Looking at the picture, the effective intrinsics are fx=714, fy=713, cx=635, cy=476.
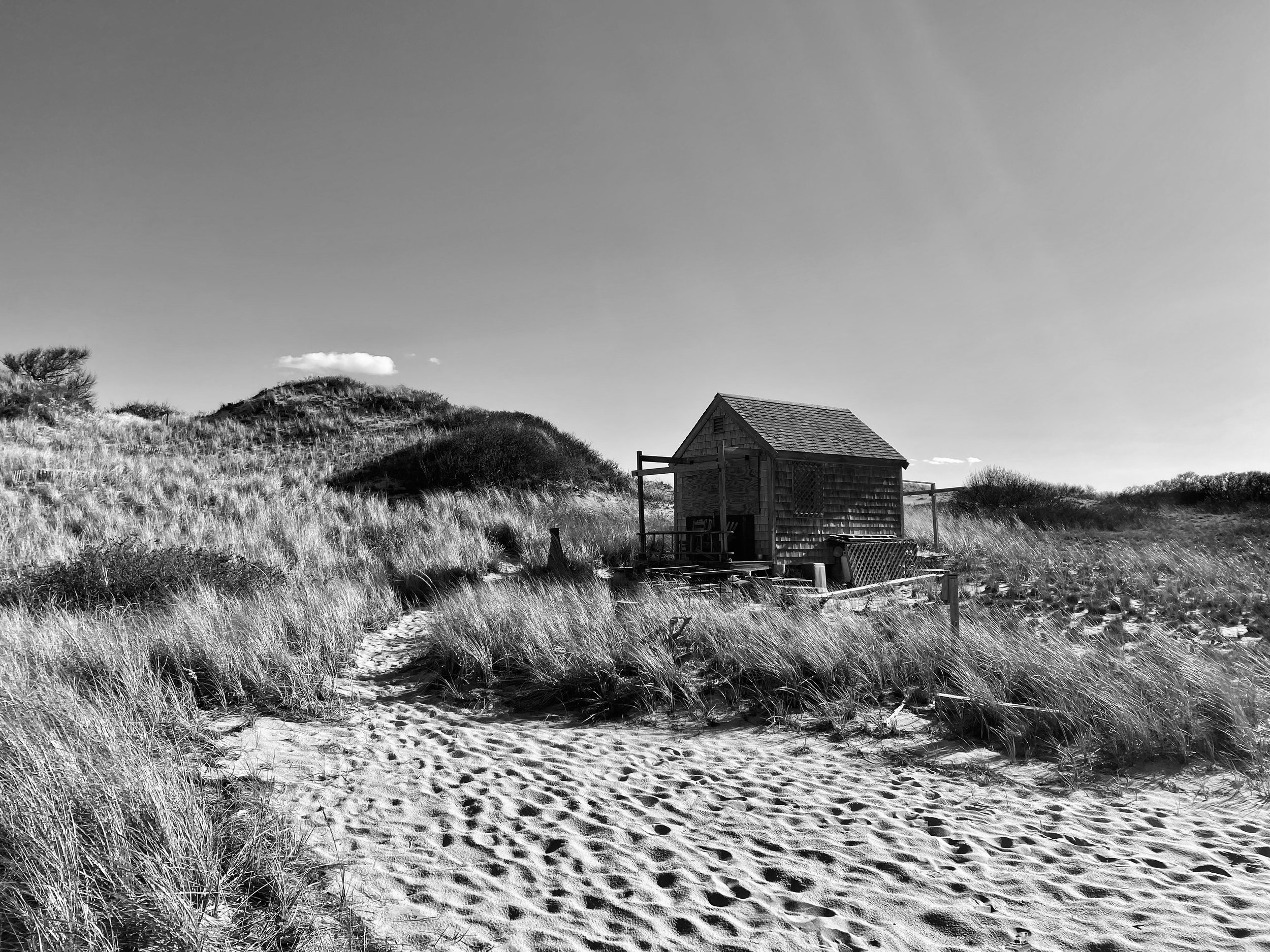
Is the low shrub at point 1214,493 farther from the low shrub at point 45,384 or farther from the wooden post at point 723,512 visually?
the low shrub at point 45,384

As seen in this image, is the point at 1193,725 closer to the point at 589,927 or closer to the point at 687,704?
the point at 687,704

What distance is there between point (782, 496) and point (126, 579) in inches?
518

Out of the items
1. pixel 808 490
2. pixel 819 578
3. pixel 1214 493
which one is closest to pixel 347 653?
pixel 819 578

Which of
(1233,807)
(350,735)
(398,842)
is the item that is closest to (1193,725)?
(1233,807)

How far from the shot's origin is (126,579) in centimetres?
1221

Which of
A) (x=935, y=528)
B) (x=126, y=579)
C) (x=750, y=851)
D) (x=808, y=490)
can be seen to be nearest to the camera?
(x=750, y=851)

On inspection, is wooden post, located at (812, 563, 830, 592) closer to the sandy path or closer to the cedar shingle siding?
the cedar shingle siding

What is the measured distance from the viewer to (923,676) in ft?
26.2

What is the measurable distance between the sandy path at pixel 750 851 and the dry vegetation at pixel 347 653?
65 cm

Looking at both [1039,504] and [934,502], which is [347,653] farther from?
[1039,504]

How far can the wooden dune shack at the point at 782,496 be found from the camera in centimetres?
1681

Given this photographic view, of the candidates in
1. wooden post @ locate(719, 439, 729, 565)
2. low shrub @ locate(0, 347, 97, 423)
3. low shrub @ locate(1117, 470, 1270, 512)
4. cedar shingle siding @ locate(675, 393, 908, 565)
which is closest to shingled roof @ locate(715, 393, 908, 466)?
cedar shingle siding @ locate(675, 393, 908, 565)

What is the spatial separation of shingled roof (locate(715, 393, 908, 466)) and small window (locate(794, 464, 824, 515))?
1.69ft

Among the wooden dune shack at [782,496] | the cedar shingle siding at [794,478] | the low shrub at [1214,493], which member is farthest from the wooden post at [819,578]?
the low shrub at [1214,493]
